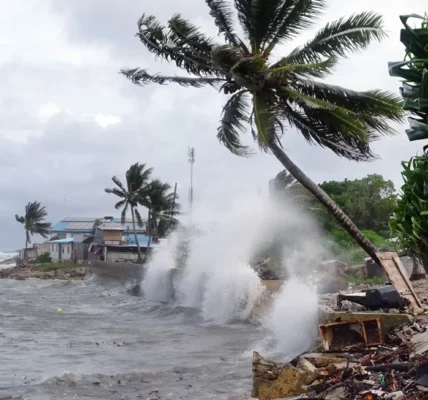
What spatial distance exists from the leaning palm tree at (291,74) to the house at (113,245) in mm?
52472

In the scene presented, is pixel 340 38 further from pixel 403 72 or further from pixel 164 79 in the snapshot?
pixel 403 72

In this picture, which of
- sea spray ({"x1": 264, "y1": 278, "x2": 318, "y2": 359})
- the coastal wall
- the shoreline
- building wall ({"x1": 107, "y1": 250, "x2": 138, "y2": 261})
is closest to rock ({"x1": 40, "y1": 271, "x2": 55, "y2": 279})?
the shoreline

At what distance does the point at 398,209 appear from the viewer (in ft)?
13.9

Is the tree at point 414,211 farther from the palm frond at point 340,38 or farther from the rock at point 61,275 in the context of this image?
the rock at point 61,275

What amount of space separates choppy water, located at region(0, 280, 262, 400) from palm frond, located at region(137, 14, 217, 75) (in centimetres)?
695

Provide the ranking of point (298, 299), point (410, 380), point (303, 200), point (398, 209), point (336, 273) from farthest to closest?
point (303, 200) → point (336, 273) → point (298, 299) → point (410, 380) → point (398, 209)

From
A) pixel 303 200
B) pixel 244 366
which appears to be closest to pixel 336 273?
pixel 303 200

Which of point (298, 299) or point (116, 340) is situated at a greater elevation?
point (298, 299)

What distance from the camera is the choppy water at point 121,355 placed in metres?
12.5

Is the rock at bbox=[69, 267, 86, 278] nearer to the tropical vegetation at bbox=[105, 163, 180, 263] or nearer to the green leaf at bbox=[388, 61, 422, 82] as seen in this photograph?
the tropical vegetation at bbox=[105, 163, 180, 263]

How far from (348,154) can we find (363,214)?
89.8 ft

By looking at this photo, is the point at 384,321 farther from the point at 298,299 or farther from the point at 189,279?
the point at 189,279

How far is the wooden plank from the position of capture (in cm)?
1191

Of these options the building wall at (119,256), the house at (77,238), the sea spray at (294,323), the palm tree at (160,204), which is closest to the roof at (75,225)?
the house at (77,238)
